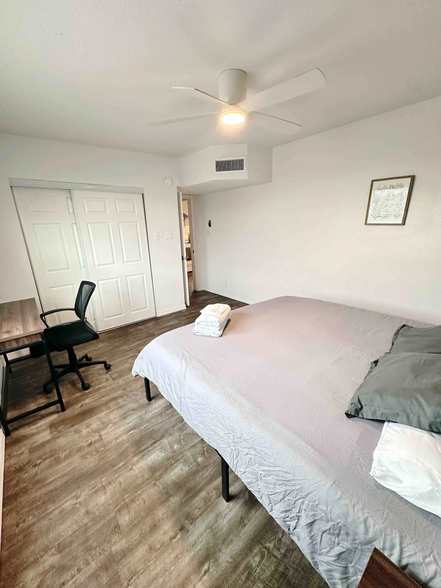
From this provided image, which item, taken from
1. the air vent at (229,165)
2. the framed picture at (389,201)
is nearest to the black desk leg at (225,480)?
the framed picture at (389,201)

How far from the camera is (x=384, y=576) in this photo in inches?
25.2

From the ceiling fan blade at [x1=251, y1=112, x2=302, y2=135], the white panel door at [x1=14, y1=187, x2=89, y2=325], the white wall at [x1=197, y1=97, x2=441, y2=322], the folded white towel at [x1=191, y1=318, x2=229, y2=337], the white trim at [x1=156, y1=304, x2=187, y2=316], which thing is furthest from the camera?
the white trim at [x1=156, y1=304, x2=187, y2=316]

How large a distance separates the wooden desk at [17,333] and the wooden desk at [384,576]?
82.3 inches

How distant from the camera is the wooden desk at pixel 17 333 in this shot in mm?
1672

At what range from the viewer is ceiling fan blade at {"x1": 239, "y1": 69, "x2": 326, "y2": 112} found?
1.31m

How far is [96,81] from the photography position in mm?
1689

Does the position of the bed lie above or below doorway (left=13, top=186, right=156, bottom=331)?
below

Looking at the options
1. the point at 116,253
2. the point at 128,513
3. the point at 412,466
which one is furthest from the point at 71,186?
the point at 412,466

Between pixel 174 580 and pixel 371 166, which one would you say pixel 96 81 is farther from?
pixel 174 580

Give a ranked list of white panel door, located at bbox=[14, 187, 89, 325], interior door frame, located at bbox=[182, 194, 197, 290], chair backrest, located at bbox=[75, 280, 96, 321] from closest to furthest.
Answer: chair backrest, located at bbox=[75, 280, 96, 321] < white panel door, located at bbox=[14, 187, 89, 325] < interior door frame, located at bbox=[182, 194, 197, 290]

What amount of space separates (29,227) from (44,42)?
7.06 feet

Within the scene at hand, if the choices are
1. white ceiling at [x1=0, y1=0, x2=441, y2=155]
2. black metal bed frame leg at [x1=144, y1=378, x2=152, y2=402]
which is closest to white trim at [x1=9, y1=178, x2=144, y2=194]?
white ceiling at [x1=0, y1=0, x2=441, y2=155]

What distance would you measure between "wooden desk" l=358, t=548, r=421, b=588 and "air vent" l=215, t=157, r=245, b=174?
11.5ft

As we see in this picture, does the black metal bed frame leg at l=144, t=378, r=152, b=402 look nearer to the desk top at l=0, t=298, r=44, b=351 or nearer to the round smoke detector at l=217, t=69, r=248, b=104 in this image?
the desk top at l=0, t=298, r=44, b=351
